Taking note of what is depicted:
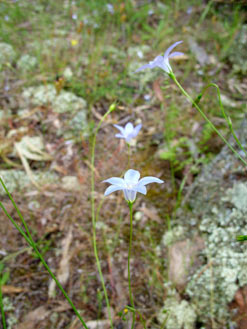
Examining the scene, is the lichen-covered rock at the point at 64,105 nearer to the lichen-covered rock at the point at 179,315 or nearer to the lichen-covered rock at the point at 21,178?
the lichen-covered rock at the point at 21,178

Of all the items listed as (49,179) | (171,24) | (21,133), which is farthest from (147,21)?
(49,179)

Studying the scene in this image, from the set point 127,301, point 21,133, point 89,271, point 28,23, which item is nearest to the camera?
point 127,301

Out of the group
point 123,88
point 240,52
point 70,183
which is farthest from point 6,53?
point 240,52

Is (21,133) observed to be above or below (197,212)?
above

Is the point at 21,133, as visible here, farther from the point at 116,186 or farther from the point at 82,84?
the point at 116,186

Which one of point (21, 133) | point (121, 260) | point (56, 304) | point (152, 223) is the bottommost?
point (56, 304)

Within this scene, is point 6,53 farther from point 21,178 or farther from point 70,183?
point 70,183

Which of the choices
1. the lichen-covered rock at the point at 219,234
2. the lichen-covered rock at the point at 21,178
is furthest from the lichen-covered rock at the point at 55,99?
the lichen-covered rock at the point at 219,234
